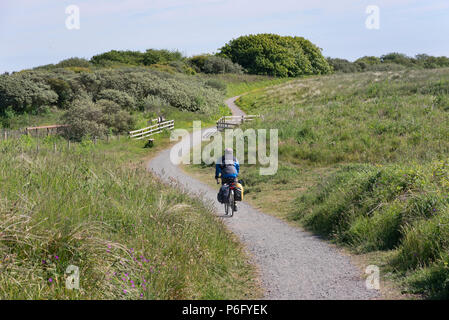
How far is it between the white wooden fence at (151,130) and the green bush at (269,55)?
5465 centimetres

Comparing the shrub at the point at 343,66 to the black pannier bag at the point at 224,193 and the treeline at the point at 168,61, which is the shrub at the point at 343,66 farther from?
the black pannier bag at the point at 224,193

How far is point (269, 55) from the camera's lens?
301 ft

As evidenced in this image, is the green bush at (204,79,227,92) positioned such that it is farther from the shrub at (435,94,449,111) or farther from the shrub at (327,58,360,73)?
the shrub at (327,58,360,73)

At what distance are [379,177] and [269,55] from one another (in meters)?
84.1

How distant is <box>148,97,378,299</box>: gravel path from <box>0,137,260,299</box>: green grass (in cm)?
51

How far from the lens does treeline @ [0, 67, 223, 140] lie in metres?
35.2

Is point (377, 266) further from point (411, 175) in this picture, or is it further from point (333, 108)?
point (333, 108)

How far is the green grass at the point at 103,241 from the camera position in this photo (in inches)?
202

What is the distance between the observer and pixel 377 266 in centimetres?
770

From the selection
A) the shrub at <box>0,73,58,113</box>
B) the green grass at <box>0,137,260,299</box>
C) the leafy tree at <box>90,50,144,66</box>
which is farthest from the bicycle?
the leafy tree at <box>90,50,144,66</box>

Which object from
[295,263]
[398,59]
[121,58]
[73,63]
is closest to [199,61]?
[121,58]

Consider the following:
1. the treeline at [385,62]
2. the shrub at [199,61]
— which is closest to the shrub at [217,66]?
the shrub at [199,61]

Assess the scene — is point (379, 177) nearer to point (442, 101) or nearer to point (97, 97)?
point (442, 101)
